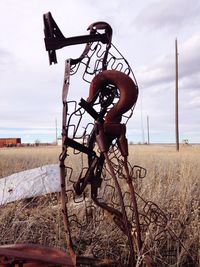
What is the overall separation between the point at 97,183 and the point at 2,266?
26.8 inches

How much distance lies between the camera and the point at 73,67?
6.98 ft

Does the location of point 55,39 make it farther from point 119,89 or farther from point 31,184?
point 31,184

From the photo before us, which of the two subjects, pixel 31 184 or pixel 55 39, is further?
pixel 31 184

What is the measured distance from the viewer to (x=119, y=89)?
2.04m

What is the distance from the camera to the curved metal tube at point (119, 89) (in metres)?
2.01

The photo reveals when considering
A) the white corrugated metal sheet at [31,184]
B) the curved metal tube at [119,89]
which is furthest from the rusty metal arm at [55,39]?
the white corrugated metal sheet at [31,184]

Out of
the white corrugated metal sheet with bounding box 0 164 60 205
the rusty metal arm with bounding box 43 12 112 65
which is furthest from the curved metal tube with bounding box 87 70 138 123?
the white corrugated metal sheet with bounding box 0 164 60 205

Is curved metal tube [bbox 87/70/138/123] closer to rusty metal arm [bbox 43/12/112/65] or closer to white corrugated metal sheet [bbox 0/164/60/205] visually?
rusty metal arm [bbox 43/12/112/65]

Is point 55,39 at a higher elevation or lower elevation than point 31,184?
higher

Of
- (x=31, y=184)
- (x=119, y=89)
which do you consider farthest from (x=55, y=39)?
(x=31, y=184)

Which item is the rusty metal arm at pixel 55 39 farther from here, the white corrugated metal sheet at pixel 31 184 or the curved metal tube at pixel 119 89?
the white corrugated metal sheet at pixel 31 184

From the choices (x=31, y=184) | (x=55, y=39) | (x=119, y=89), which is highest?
(x=55, y=39)

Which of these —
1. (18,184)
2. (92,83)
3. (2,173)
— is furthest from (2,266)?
(2,173)

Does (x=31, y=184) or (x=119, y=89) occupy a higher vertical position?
(x=119, y=89)
